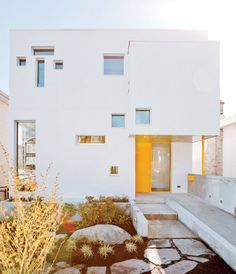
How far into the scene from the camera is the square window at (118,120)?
9.80m

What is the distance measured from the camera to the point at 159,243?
16.9ft

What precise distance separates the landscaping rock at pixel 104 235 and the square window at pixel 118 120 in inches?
212

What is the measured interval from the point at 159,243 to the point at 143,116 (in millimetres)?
5190

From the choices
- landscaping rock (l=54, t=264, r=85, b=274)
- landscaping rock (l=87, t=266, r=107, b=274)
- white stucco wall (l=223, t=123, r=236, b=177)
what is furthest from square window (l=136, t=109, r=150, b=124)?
white stucco wall (l=223, t=123, r=236, b=177)

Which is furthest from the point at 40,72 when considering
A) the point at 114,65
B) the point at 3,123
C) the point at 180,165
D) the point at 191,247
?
the point at 191,247

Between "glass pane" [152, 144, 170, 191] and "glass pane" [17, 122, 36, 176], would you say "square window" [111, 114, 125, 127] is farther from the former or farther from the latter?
"glass pane" [17, 122, 36, 176]

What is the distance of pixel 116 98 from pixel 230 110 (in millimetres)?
13682

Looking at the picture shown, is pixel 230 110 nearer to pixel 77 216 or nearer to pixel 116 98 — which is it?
pixel 116 98

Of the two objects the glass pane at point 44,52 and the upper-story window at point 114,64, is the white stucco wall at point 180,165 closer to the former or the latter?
the upper-story window at point 114,64

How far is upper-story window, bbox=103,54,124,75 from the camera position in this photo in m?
10.1

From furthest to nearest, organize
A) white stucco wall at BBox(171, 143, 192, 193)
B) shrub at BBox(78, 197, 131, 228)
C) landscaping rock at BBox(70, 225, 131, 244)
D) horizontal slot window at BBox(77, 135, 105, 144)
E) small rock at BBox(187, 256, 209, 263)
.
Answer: white stucco wall at BBox(171, 143, 192, 193) → horizontal slot window at BBox(77, 135, 105, 144) → shrub at BBox(78, 197, 131, 228) → landscaping rock at BBox(70, 225, 131, 244) → small rock at BBox(187, 256, 209, 263)

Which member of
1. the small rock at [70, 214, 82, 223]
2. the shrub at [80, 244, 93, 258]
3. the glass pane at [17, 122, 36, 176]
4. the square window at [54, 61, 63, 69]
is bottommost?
the small rock at [70, 214, 82, 223]

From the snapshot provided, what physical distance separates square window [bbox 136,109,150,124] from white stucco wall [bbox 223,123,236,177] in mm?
7538

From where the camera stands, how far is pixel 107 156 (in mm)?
9547
